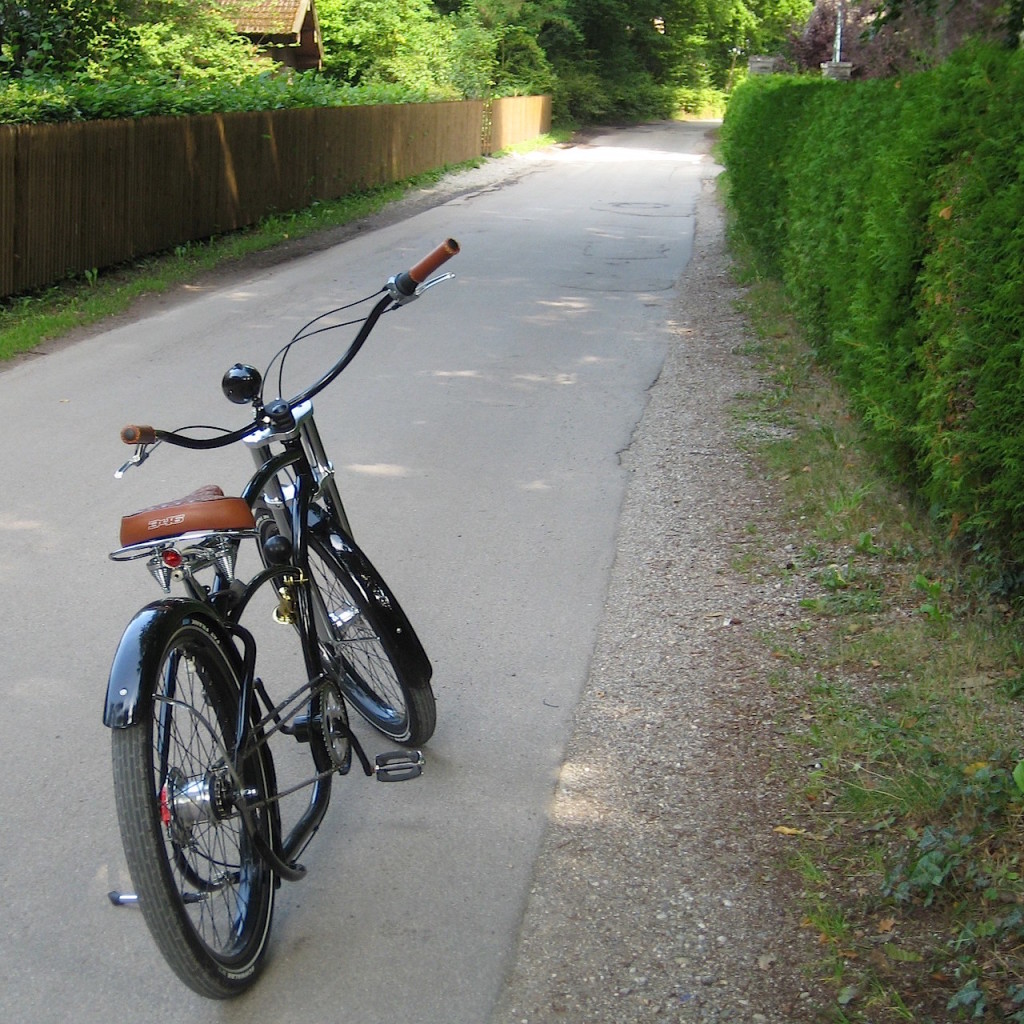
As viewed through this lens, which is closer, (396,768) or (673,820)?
(396,768)

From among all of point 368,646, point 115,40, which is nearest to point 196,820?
point 368,646

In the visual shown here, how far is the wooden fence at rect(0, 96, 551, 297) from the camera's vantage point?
39.0 ft

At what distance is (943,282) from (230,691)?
364 cm

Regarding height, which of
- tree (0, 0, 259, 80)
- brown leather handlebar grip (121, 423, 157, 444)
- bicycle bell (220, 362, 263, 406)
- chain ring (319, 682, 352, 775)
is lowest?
chain ring (319, 682, 352, 775)

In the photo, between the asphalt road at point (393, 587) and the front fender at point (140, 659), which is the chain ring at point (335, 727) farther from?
the front fender at point (140, 659)

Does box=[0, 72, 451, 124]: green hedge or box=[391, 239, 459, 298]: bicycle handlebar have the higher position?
box=[0, 72, 451, 124]: green hedge

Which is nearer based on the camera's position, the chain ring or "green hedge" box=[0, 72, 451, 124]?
the chain ring

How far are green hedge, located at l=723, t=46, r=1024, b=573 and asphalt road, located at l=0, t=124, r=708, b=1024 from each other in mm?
1539

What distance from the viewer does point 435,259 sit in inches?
127

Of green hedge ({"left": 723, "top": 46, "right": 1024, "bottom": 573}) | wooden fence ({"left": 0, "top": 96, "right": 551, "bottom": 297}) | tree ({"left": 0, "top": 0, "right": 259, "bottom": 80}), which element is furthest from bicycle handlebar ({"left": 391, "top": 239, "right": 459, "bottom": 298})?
tree ({"left": 0, "top": 0, "right": 259, "bottom": 80})

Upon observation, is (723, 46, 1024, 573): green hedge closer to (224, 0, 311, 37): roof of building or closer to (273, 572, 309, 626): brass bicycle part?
(273, 572, 309, 626): brass bicycle part

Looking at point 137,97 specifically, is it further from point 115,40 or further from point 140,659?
point 140,659

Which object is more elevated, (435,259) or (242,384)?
(435,259)

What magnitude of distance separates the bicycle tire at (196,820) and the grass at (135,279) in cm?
758
